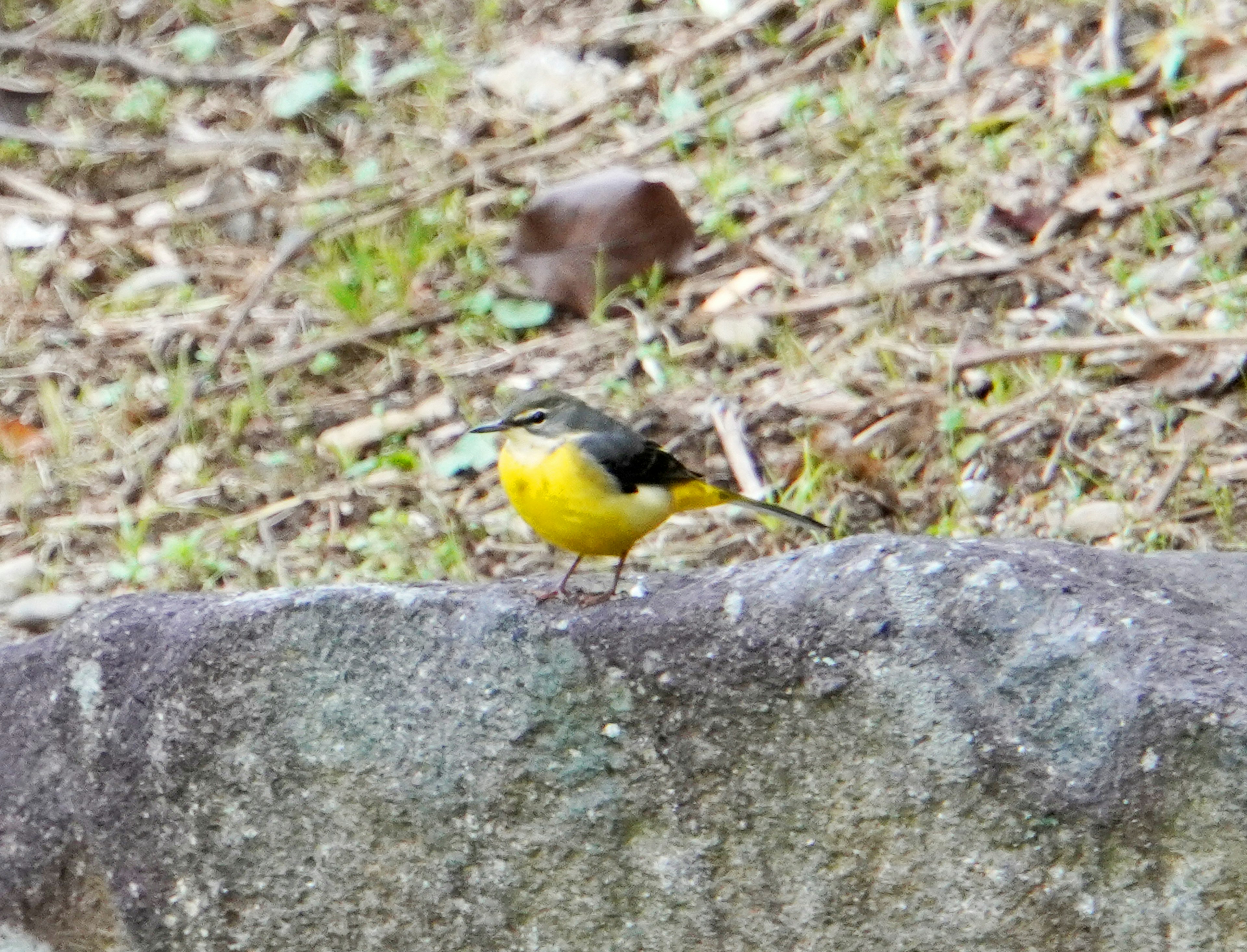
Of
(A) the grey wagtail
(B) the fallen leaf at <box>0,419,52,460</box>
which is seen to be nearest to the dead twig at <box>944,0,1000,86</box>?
(A) the grey wagtail

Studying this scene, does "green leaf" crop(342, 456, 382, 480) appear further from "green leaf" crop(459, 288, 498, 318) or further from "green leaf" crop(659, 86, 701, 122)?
"green leaf" crop(659, 86, 701, 122)

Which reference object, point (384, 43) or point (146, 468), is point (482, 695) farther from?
point (384, 43)

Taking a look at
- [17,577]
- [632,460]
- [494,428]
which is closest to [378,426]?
[17,577]

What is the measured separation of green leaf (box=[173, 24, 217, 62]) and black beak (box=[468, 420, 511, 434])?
4.65m

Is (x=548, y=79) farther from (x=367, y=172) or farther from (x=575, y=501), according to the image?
(x=575, y=501)

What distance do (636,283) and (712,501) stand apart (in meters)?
1.96

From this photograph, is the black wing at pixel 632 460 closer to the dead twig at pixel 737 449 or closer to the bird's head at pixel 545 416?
the bird's head at pixel 545 416

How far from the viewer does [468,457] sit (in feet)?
19.1

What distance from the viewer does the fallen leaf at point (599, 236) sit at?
6.36 meters

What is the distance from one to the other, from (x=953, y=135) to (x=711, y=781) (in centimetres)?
430

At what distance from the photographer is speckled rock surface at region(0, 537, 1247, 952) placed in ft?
9.73

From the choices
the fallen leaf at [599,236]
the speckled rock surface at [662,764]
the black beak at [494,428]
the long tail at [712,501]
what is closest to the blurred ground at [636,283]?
the fallen leaf at [599,236]

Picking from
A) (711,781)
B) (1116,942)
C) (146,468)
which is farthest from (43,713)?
(146,468)

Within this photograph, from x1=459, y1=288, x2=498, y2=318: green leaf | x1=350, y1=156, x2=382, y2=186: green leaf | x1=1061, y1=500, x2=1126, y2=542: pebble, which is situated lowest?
x1=1061, y1=500, x2=1126, y2=542: pebble
